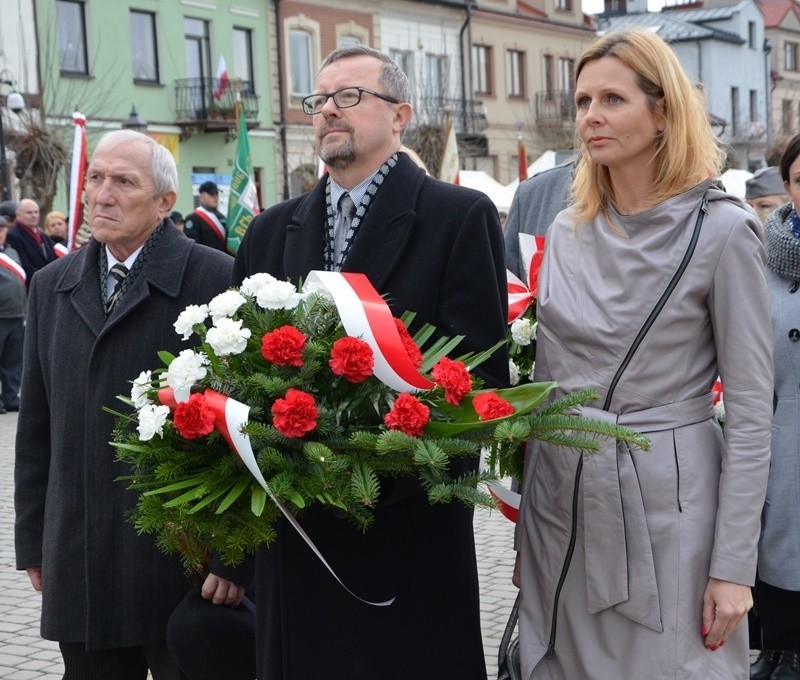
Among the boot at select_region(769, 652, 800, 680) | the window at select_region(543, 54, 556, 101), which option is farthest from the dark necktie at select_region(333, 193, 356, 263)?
the window at select_region(543, 54, 556, 101)

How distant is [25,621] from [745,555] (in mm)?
4419

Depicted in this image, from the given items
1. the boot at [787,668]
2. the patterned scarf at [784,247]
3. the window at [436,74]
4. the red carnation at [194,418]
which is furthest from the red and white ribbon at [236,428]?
the window at [436,74]

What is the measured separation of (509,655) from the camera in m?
3.10

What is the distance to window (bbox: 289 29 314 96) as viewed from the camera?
34.4m

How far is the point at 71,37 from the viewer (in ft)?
93.4

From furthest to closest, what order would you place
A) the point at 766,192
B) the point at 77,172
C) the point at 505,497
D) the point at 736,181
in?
the point at 736,181
the point at 77,172
the point at 766,192
the point at 505,497

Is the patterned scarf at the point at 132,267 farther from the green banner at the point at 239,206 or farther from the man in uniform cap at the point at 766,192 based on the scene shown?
the green banner at the point at 239,206

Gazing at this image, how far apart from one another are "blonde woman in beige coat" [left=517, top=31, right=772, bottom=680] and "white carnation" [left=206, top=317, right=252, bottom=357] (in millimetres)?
728

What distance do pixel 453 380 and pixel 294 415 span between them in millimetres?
328

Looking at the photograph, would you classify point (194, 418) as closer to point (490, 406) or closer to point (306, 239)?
point (490, 406)

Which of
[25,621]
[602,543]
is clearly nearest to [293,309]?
[602,543]

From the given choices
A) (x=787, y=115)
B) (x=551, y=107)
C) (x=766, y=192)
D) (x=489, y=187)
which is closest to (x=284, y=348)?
(x=766, y=192)

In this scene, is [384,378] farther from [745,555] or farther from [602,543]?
[745,555]

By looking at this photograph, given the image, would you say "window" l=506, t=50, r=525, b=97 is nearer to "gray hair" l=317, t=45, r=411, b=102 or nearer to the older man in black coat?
the older man in black coat
